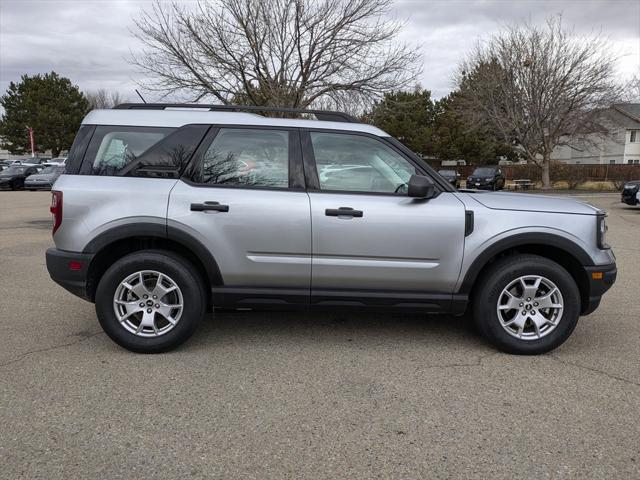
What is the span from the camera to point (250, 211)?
3867mm

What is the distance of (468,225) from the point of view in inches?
154

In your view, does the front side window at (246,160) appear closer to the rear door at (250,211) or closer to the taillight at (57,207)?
the rear door at (250,211)

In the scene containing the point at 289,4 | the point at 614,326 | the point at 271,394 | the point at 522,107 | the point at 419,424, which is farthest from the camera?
the point at 522,107

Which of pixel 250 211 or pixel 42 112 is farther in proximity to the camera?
pixel 42 112

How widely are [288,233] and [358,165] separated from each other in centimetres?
79

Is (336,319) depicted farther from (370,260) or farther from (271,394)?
(271,394)

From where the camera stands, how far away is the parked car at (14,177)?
28141 mm

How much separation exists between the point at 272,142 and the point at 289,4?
15.6m

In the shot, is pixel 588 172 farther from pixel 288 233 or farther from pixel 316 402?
pixel 316 402

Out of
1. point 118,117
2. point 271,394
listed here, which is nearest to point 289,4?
point 118,117

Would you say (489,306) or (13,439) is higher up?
(489,306)

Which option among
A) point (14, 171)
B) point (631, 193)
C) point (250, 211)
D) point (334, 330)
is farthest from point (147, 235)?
point (14, 171)

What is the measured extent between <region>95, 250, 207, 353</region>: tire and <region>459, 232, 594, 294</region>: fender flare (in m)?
2.13

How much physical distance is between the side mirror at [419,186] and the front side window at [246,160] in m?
0.96
